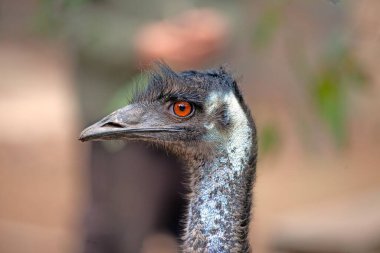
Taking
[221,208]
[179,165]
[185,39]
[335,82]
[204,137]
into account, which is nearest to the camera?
[221,208]

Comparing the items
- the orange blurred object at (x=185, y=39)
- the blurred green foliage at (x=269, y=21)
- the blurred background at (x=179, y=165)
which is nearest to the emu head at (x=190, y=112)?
the blurred background at (x=179, y=165)

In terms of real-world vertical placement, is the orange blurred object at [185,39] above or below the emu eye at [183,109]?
above

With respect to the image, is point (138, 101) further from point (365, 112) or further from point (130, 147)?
point (365, 112)

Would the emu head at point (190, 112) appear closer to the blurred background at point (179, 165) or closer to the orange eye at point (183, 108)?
the orange eye at point (183, 108)

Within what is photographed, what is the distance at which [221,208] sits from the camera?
13.5 feet

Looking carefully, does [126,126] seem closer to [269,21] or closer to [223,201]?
[223,201]

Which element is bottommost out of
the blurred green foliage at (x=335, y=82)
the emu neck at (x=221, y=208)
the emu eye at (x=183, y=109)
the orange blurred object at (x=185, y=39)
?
the emu neck at (x=221, y=208)

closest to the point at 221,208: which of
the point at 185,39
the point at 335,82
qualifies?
the point at 335,82

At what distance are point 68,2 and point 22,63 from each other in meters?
8.48

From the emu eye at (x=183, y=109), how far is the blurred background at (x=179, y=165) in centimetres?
26

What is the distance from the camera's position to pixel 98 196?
7.37 meters

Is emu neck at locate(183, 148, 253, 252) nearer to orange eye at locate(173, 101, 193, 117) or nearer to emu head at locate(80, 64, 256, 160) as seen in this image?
emu head at locate(80, 64, 256, 160)

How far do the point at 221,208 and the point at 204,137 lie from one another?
9.7 inches

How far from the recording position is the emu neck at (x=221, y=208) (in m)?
4.08
